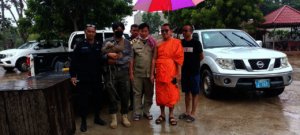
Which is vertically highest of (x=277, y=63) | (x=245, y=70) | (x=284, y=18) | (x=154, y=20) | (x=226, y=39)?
(x=154, y=20)

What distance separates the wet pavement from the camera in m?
3.28

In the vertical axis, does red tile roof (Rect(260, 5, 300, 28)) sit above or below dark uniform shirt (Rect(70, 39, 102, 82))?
above

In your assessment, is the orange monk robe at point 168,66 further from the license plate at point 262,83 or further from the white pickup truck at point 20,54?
the white pickup truck at point 20,54

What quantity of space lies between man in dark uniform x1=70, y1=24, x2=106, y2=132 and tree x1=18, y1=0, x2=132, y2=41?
7.06m

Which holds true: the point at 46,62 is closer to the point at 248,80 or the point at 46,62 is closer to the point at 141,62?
the point at 141,62

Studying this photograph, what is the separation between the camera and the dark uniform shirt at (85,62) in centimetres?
317

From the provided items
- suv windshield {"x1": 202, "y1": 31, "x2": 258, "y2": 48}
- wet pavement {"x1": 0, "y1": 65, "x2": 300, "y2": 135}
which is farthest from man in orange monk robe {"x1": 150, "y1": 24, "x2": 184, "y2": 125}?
suv windshield {"x1": 202, "y1": 31, "x2": 258, "y2": 48}

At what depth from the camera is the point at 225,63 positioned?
4.35m

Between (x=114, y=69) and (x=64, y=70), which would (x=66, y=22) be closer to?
(x=64, y=70)

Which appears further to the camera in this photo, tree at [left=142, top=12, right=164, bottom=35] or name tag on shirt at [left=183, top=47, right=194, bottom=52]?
tree at [left=142, top=12, right=164, bottom=35]

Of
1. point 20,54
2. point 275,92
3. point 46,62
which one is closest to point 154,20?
point 20,54

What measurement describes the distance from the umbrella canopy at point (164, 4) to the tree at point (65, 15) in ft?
19.8

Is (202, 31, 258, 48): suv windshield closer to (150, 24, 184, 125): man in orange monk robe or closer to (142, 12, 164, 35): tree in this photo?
(150, 24, 184, 125): man in orange monk robe

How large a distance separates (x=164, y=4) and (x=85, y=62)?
7.43 ft
